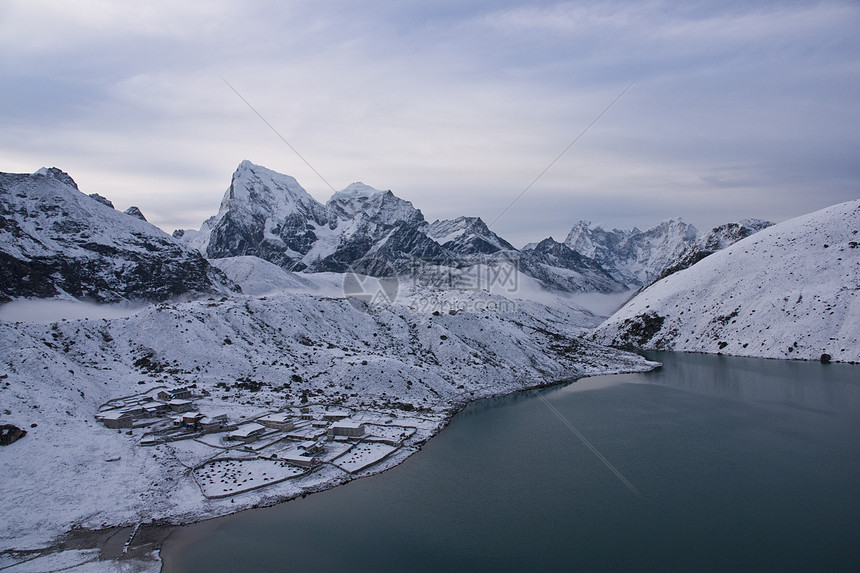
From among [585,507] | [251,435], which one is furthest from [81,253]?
[585,507]

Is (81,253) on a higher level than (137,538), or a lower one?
higher

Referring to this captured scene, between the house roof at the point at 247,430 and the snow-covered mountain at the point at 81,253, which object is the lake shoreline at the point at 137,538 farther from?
the snow-covered mountain at the point at 81,253

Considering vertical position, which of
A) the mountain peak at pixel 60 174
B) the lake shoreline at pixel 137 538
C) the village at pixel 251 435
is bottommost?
the lake shoreline at pixel 137 538

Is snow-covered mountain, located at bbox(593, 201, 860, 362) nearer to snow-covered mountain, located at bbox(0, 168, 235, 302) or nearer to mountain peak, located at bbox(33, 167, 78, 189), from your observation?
snow-covered mountain, located at bbox(0, 168, 235, 302)

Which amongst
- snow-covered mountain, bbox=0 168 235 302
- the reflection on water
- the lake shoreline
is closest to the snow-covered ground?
the lake shoreline

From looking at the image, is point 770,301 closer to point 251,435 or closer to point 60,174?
point 251,435

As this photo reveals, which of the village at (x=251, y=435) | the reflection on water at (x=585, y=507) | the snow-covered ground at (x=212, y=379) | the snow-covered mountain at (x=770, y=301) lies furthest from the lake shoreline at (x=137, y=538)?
the snow-covered mountain at (x=770, y=301)

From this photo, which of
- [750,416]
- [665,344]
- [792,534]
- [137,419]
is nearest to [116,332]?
[137,419]
